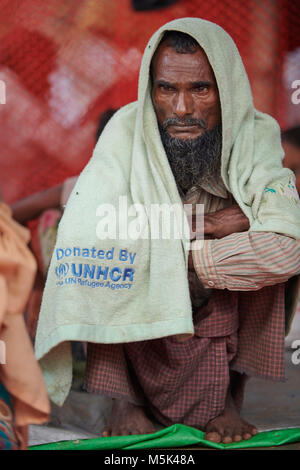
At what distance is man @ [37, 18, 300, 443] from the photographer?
2336mm

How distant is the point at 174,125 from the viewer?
2.52 m

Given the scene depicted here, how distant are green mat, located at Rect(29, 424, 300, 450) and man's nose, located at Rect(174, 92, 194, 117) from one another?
1143 millimetres

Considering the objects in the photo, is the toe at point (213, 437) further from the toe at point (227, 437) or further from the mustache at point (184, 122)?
the mustache at point (184, 122)

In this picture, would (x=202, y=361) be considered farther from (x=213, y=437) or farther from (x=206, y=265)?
(x=206, y=265)

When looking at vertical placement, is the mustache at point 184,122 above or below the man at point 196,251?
above

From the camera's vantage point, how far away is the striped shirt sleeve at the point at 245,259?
7.75ft

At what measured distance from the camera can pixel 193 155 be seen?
259cm

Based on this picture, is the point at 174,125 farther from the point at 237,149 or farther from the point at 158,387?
the point at 158,387

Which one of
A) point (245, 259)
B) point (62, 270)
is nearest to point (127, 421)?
point (62, 270)

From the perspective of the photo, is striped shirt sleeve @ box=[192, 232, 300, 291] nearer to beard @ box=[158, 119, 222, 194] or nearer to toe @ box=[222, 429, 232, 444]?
beard @ box=[158, 119, 222, 194]

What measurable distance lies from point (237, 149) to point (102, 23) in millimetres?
773

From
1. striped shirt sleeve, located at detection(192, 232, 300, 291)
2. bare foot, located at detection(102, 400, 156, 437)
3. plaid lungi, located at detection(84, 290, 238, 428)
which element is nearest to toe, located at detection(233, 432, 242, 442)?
plaid lungi, located at detection(84, 290, 238, 428)

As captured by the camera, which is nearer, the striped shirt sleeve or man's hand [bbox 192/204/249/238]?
the striped shirt sleeve

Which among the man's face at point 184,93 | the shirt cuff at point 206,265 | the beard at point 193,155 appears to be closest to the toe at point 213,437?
the shirt cuff at point 206,265
